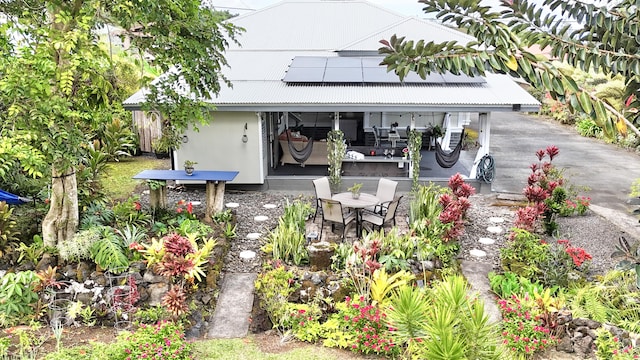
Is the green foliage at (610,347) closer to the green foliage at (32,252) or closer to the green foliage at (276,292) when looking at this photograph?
the green foliage at (276,292)

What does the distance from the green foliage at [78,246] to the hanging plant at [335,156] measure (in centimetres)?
598

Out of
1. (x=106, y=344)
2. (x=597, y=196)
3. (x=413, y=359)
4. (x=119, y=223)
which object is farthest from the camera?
(x=597, y=196)

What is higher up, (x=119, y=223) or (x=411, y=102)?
(x=411, y=102)

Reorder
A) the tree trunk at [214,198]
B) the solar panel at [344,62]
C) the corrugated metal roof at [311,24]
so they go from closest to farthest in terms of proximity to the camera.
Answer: the tree trunk at [214,198] → the solar panel at [344,62] → the corrugated metal roof at [311,24]

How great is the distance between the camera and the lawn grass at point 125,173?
12.2m

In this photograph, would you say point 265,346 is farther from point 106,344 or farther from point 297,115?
point 297,115

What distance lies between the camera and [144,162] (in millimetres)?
15320

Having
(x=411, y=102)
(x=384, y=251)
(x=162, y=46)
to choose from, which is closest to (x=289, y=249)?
(x=384, y=251)

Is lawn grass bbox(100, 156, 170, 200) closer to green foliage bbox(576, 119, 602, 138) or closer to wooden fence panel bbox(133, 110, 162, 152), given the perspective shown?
wooden fence panel bbox(133, 110, 162, 152)

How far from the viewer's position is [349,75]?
13.4m

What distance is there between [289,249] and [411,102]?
5125 mm

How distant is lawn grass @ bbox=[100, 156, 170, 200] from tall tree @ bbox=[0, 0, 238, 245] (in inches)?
161

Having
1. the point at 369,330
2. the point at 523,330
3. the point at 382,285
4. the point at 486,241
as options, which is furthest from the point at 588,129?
the point at 369,330

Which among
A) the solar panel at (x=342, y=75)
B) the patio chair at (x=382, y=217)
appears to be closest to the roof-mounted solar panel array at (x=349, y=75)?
the solar panel at (x=342, y=75)
